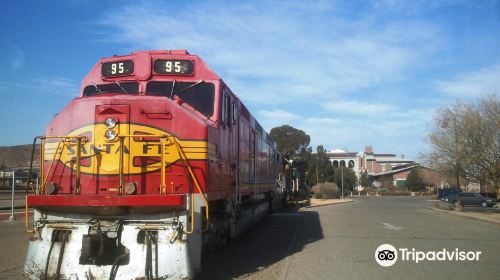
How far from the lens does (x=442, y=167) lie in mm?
32719

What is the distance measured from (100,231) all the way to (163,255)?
1.01 m

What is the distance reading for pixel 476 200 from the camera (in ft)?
122

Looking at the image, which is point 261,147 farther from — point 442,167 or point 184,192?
point 442,167

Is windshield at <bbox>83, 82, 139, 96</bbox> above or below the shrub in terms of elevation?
above

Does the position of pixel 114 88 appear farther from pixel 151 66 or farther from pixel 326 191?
pixel 326 191

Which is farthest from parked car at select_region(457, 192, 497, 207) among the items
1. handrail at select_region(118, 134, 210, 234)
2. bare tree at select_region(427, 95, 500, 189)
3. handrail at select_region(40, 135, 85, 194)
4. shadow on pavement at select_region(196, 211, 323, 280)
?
handrail at select_region(40, 135, 85, 194)

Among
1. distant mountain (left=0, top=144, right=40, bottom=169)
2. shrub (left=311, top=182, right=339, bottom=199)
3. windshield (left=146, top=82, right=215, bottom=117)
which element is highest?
distant mountain (left=0, top=144, right=40, bottom=169)

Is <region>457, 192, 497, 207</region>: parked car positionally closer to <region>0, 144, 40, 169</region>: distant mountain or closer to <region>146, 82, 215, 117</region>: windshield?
<region>146, 82, 215, 117</region>: windshield

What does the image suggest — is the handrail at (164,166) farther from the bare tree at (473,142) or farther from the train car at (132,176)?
the bare tree at (473,142)

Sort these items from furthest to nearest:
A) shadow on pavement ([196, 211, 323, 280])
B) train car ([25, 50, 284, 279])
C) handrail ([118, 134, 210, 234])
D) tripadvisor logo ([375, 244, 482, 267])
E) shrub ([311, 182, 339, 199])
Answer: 1. shrub ([311, 182, 339, 199])
2. tripadvisor logo ([375, 244, 482, 267])
3. shadow on pavement ([196, 211, 323, 280])
4. handrail ([118, 134, 210, 234])
5. train car ([25, 50, 284, 279])

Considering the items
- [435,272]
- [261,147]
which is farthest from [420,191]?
[435,272]

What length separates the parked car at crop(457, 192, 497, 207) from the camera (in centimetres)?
3659

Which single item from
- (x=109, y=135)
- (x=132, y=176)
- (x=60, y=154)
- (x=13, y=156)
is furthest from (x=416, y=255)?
(x=13, y=156)

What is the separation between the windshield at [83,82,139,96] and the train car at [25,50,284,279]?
0.02 m
